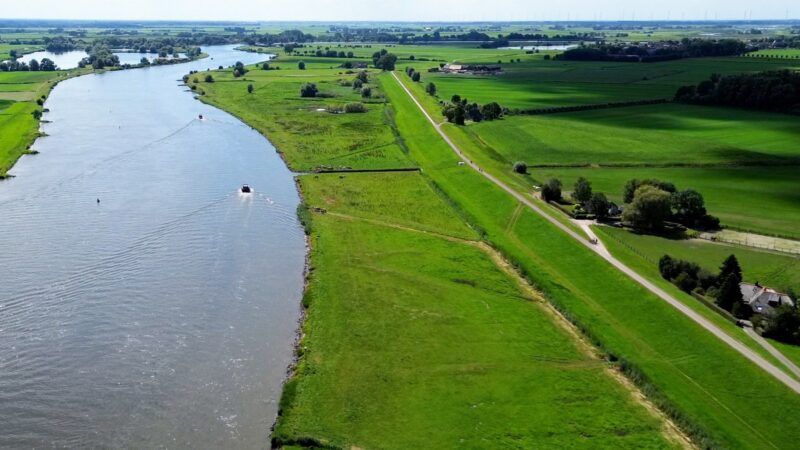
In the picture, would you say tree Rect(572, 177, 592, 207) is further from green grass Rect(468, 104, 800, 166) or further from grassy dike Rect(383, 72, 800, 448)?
green grass Rect(468, 104, 800, 166)

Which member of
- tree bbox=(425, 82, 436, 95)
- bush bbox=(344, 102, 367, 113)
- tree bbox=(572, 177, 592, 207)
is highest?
tree bbox=(425, 82, 436, 95)

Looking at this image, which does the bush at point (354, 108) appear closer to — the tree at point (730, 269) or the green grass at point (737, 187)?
the green grass at point (737, 187)

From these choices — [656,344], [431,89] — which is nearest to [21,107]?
[431,89]

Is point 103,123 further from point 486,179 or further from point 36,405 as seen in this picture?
point 36,405

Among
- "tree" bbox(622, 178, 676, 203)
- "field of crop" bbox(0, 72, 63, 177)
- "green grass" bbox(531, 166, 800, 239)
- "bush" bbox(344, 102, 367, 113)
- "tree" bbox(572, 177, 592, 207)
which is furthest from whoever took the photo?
"bush" bbox(344, 102, 367, 113)

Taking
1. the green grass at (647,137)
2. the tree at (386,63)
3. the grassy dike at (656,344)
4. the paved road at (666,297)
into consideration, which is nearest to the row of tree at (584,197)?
the paved road at (666,297)

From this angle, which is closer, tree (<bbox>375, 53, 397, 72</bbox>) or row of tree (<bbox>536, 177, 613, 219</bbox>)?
row of tree (<bbox>536, 177, 613, 219</bbox>)

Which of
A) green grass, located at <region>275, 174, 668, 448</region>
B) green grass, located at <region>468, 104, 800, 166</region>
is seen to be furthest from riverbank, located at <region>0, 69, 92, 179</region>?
green grass, located at <region>468, 104, 800, 166</region>
